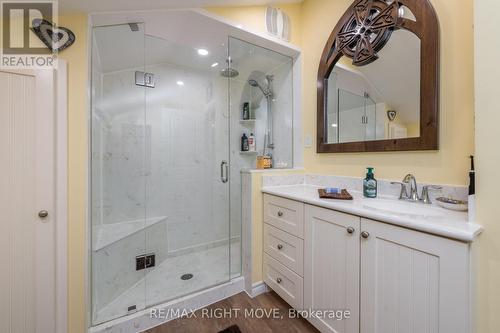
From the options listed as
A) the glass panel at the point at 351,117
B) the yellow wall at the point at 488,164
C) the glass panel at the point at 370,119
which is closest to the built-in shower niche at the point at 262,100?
the glass panel at the point at 351,117

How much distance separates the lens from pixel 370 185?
145 centimetres

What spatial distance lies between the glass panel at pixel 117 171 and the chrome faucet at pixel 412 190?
6.50 feet

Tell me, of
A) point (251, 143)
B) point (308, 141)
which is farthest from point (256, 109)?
point (308, 141)

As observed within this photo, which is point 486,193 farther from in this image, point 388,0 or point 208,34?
point 208,34

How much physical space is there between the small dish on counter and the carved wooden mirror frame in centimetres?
30

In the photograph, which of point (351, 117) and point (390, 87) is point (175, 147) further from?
point (390, 87)

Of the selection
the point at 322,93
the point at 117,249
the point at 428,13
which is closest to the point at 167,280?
the point at 117,249

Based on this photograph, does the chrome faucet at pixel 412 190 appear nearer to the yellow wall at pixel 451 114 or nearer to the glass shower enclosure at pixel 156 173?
the yellow wall at pixel 451 114

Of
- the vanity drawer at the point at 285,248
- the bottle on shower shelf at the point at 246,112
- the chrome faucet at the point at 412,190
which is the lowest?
the vanity drawer at the point at 285,248

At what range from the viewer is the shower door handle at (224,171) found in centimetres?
252

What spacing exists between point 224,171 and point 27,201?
1677 mm

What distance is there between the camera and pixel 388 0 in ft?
4.48

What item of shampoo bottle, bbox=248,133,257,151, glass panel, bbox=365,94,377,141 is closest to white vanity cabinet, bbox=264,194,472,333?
glass panel, bbox=365,94,377,141

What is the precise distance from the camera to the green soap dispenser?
1.44m
